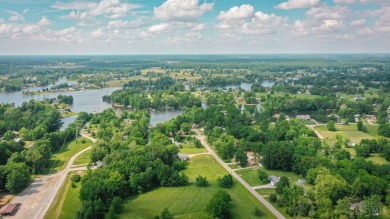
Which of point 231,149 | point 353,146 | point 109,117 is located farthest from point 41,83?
point 353,146

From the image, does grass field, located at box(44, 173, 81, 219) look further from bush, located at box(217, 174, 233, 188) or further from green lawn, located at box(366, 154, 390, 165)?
green lawn, located at box(366, 154, 390, 165)

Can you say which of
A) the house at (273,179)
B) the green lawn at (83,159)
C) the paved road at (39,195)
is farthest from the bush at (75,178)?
the house at (273,179)

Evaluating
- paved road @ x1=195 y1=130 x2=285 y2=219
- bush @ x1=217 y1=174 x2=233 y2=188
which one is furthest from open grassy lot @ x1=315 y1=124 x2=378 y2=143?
bush @ x1=217 y1=174 x2=233 y2=188

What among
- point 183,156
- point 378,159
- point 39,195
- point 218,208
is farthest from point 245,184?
→ point 39,195

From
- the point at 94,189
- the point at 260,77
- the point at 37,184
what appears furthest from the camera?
the point at 260,77

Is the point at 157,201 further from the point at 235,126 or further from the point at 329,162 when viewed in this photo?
the point at 235,126

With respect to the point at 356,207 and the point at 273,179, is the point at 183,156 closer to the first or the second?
the point at 273,179
